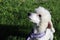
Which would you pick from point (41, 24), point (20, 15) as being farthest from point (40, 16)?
point (20, 15)

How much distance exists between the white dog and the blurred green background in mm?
779

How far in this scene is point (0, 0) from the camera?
727 centimetres

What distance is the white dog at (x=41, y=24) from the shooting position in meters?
5.13

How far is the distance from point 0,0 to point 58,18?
5.23 feet

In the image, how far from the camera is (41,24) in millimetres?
5188

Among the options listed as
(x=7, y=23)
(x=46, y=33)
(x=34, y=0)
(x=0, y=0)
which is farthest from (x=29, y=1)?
(x=46, y=33)

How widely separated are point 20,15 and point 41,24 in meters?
1.60

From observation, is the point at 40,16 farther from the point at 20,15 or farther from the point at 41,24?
the point at 20,15

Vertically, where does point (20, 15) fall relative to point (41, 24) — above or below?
above

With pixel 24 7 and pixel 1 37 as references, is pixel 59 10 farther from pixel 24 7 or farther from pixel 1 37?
pixel 1 37

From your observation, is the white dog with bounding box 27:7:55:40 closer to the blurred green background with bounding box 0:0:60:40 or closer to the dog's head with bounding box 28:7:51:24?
the dog's head with bounding box 28:7:51:24

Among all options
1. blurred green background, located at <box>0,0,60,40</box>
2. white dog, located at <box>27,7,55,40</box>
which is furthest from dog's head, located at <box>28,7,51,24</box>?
blurred green background, located at <box>0,0,60,40</box>

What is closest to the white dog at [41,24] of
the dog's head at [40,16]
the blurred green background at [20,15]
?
the dog's head at [40,16]

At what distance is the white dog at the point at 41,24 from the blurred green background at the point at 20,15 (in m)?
0.78
